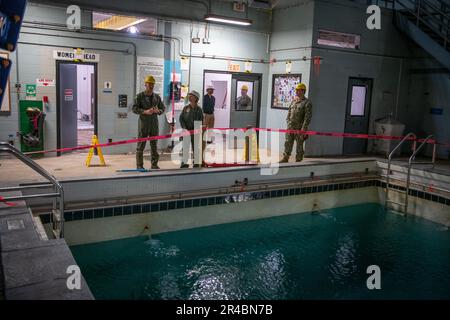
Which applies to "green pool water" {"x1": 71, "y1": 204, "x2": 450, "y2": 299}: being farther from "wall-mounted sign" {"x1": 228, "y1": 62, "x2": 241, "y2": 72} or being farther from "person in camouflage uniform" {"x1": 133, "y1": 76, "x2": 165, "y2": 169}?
"wall-mounted sign" {"x1": 228, "y1": 62, "x2": 241, "y2": 72}

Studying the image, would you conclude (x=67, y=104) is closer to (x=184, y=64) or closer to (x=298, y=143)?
(x=184, y=64)

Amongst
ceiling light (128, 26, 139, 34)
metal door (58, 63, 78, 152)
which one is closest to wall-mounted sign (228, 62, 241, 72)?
ceiling light (128, 26, 139, 34)

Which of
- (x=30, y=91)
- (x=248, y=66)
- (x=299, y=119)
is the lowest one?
(x=299, y=119)

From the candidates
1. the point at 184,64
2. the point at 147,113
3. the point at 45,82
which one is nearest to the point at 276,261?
the point at 147,113

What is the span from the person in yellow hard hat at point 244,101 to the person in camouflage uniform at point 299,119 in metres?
2.24

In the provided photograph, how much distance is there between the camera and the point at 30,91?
8.60 metres

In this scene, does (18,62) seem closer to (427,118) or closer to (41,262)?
(41,262)

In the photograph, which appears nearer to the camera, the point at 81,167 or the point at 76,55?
the point at 81,167

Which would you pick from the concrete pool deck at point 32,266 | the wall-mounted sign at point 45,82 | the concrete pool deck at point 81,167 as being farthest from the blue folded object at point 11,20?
the wall-mounted sign at point 45,82

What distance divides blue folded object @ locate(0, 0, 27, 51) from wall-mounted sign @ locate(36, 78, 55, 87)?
21.2ft

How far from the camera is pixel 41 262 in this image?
3545 millimetres

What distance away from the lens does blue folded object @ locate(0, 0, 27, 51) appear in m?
2.68

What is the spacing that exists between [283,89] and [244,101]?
113 centimetres

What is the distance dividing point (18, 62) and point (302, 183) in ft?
20.8
